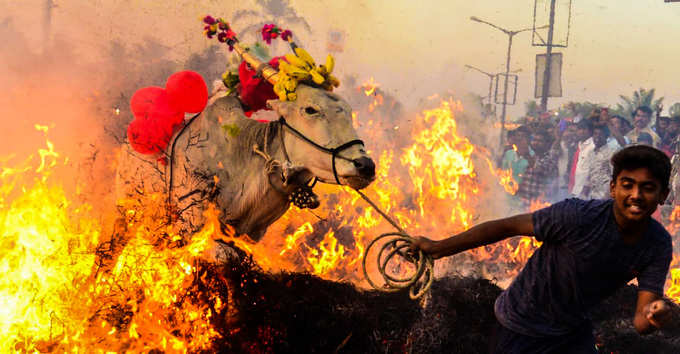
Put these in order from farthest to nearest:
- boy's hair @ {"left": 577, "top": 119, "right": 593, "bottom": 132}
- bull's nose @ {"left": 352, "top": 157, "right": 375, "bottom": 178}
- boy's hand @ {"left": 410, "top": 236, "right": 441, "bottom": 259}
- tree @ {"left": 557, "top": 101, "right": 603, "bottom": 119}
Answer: tree @ {"left": 557, "top": 101, "right": 603, "bottom": 119}
boy's hair @ {"left": 577, "top": 119, "right": 593, "bottom": 132}
bull's nose @ {"left": 352, "top": 157, "right": 375, "bottom": 178}
boy's hand @ {"left": 410, "top": 236, "right": 441, "bottom": 259}

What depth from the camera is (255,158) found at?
545cm

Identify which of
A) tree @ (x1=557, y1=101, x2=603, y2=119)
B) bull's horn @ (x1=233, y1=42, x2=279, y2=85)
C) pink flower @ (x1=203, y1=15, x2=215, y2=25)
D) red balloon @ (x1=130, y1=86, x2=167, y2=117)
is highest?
tree @ (x1=557, y1=101, x2=603, y2=119)

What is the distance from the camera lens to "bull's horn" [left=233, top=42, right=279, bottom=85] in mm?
5479

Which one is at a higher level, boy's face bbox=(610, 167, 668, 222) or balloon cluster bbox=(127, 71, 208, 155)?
balloon cluster bbox=(127, 71, 208, 155)

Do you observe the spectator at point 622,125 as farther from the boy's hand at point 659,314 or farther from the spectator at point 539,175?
the boy's hand at point 659,314

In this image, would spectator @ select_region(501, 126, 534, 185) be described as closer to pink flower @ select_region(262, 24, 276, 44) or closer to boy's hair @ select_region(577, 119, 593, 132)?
boy's hair @ select_region(577, 119, 593, 132)

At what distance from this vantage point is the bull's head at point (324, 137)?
15.4ft

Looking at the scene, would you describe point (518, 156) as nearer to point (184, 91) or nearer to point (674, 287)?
point (674, 287)

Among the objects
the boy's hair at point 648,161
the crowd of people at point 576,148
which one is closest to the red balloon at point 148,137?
the boy's hair at point 648,161

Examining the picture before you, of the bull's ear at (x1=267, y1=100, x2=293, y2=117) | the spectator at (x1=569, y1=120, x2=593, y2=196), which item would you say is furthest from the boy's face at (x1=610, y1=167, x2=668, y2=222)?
the spectator at (x1=569, y1=120, x2=593, y2=196)

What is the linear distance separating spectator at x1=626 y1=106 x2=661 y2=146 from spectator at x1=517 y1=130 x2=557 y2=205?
5.88 feet

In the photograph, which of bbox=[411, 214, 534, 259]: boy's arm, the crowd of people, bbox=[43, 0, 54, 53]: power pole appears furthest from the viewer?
the crowd of people

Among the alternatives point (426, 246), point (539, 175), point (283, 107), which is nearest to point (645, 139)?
point (539, 175)

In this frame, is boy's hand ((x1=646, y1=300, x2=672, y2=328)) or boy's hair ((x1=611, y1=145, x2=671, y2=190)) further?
boy's hair ((x1=611, y1=145, x2=671, y2=190))
